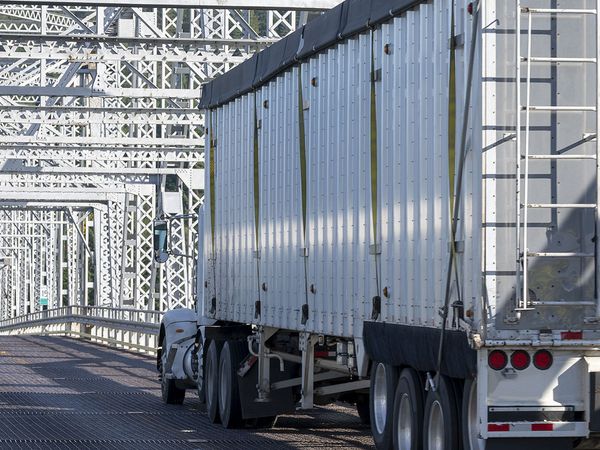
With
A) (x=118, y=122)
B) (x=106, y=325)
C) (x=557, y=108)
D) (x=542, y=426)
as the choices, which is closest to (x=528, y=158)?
(x=557, y=108)

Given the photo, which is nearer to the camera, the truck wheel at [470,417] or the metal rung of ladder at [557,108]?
the metal rung of ladder at [557,108]

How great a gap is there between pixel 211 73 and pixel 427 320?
70.2 ft

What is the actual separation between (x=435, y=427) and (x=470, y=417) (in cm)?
76

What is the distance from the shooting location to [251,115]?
19.2m

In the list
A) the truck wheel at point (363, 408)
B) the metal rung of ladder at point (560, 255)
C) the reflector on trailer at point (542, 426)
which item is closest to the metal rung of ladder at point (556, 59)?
the metal rung of ladder at point (560, 255)

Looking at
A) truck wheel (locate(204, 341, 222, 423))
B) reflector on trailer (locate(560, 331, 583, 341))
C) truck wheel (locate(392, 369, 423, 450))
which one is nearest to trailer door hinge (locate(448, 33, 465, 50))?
reflector on trailer (locate(560, 331, 583, 341))

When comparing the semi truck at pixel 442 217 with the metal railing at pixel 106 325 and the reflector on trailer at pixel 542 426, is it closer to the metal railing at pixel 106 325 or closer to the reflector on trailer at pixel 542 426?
the reflector on trailer at pixel 542 426

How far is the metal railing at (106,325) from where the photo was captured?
38.9m

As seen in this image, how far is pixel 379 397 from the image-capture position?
13.6m

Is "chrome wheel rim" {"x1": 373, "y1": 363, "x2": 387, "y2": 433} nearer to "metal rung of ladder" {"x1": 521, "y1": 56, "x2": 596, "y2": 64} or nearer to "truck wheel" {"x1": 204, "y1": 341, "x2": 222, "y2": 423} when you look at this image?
"metal rung of ladder" {"x1": 521, "y1": 56, "x2": 596, "y2": 64}

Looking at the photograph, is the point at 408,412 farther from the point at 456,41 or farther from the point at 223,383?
the point at 223,383

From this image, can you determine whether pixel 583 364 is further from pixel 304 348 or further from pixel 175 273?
pixel 175 273

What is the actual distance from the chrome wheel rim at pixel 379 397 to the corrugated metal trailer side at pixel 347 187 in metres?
0.49

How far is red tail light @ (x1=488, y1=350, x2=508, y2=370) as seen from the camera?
10852 millimetres
